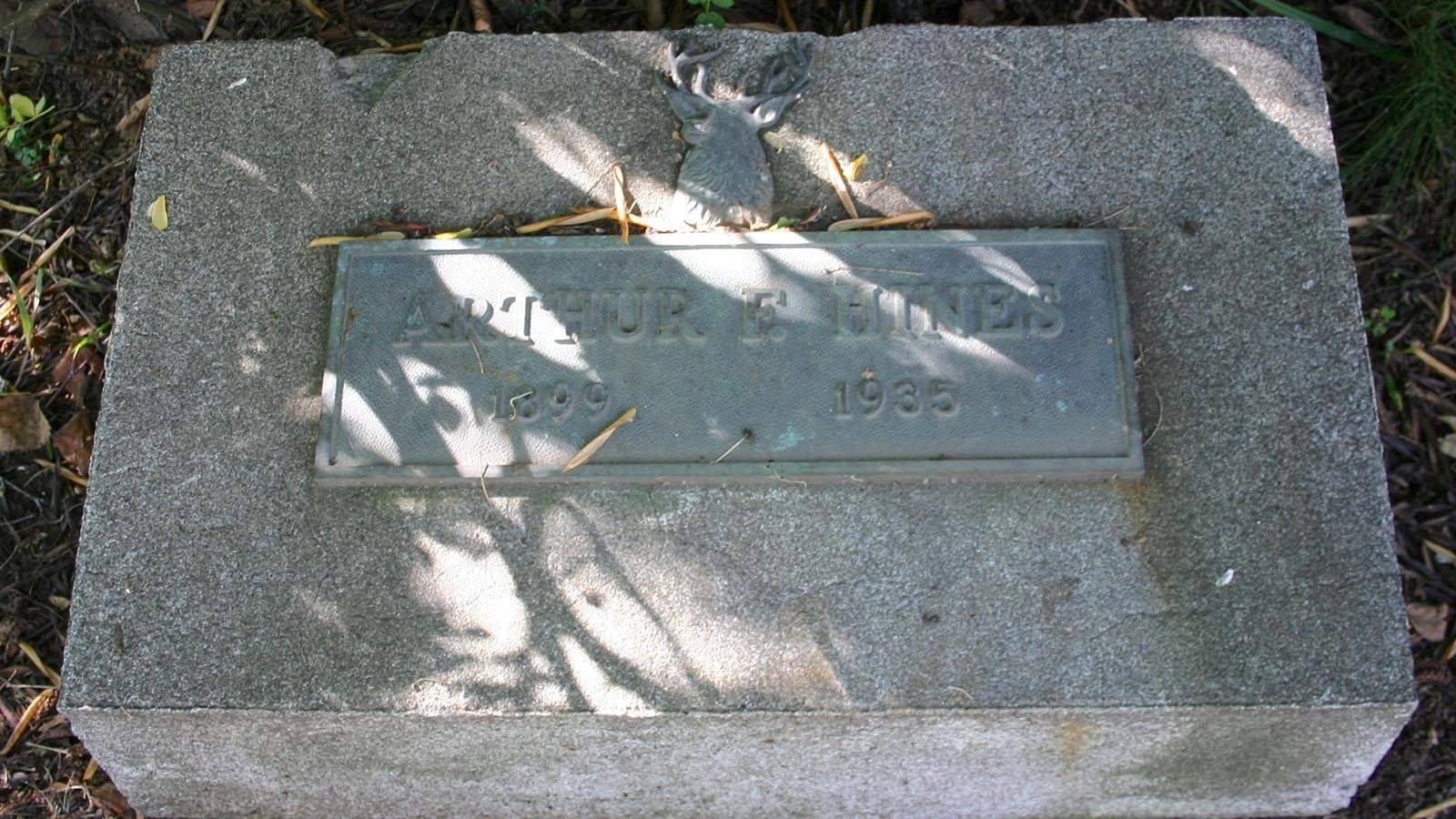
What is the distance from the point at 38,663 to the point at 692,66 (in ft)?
7.84

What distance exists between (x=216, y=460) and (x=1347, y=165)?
10.6 ft

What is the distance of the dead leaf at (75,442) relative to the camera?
3.11 meters

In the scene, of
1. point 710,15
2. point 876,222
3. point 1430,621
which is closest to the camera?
point 876,222

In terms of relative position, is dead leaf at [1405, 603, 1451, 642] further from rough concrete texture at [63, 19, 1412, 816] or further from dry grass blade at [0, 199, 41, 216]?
dry grass blade at [0, 199, 41, 216]

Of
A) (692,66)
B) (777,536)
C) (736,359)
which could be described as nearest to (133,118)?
(692,66)

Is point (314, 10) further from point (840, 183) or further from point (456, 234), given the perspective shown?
point (840, 183)

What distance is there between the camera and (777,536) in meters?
2.39

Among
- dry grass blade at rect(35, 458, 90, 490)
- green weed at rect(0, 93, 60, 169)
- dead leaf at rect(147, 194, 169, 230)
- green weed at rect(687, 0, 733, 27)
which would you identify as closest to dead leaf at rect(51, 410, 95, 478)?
dry grass blade at rect(35, 458, 90, 490)

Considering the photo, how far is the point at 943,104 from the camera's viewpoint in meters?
2.70

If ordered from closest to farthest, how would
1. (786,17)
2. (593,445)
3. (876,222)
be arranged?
(593,445), (876,222), (786,17)

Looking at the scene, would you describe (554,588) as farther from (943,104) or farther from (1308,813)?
(1308,813)

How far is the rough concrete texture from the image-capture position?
7.55ft

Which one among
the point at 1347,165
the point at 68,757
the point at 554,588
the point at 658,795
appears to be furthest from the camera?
the point at 1347,165

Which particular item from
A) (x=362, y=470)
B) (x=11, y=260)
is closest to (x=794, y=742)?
(x=362, y=470)
